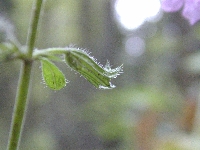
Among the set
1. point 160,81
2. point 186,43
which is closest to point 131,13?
point 186,43

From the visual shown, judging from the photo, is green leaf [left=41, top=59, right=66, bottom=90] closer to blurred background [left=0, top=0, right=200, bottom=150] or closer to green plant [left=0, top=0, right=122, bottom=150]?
green plant [left=0, top=0, right=122, bottom=150]

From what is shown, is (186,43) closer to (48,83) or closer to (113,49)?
(113,49)

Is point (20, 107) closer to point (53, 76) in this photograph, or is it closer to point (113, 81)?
point (53, 76)

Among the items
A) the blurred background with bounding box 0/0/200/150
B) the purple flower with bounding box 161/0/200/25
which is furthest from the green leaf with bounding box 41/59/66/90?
the blurred background with bounding box 0/0/200/150

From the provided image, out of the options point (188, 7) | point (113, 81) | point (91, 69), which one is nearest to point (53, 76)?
point (91, 69)

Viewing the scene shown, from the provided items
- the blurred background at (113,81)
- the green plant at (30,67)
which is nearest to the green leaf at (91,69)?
the green plant at (30,67)

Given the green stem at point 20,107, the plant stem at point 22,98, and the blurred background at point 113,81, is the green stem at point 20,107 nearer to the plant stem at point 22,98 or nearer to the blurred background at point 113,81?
the plant stem at point 22,98
